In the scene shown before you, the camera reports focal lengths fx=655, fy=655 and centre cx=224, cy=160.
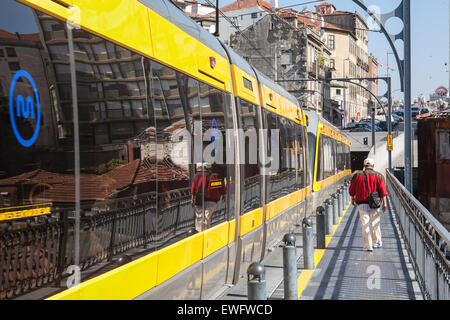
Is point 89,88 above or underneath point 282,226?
above

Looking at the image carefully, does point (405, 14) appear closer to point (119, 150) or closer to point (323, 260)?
point (323, 260)

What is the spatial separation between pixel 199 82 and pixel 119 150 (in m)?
2.61

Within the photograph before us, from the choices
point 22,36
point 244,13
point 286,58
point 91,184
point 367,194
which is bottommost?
point 367,194

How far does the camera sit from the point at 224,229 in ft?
26.3

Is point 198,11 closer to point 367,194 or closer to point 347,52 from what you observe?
point 347,52

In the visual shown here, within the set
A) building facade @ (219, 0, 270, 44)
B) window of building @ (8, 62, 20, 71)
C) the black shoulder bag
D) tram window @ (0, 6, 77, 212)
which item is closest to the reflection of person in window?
tram window @ (0, 6, 77, 212)

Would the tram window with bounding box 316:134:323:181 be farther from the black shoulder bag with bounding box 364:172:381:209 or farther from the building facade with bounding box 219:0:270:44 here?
the building facade with bounding box 219:0:270:44

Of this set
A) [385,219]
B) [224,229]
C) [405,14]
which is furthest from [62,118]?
[385,219]

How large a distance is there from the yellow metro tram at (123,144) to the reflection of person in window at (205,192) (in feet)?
0.28

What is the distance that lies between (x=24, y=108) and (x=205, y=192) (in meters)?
3.88

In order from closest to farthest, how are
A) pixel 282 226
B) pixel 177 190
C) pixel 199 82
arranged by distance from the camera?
pixel 177 190 → pixel 199 82 → pixel 282 226

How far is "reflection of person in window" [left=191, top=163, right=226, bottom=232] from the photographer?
22.1 ft

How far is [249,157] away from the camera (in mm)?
9805

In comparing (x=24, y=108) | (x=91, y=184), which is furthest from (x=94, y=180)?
(x=24, y=108)
